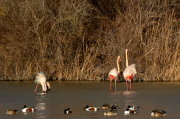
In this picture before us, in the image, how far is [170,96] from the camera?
14594 mm

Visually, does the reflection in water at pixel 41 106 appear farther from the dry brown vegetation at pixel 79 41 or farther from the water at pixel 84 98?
the dry brown vegetation at pixel 79 41

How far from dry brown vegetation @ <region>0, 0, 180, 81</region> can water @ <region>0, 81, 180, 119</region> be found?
1.18 meters

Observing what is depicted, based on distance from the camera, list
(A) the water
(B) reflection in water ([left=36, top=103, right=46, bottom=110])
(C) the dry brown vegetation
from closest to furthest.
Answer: (A) the water
(B) reflection in water ([left=36, top=103, right=46, bottom=110])
(C) the dry brown vegetation

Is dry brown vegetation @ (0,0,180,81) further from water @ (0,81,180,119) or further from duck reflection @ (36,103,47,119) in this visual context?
duck reflection @ (36,103,47,119)

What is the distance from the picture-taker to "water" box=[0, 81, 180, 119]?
11.1m

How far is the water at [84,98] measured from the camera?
1112 centimetres

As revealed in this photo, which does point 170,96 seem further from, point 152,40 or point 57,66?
point 57,66

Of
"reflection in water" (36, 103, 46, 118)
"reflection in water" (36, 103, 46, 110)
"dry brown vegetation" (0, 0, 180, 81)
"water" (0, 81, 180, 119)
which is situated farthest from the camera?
"dry brown vegetation" (0, 0, 180, 81)

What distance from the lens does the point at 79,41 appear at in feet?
71.5

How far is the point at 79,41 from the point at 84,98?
309 inches

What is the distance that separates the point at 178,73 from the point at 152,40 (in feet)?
7.04

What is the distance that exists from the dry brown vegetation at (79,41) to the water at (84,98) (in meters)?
1.18

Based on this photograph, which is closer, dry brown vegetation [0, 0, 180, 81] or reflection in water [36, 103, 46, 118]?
reflection in water [36, 103, 46, 118]

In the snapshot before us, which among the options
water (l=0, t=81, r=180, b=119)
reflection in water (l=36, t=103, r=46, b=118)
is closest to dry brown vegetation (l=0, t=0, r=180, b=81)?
water (l=0, t=81, r=180, b=119)
